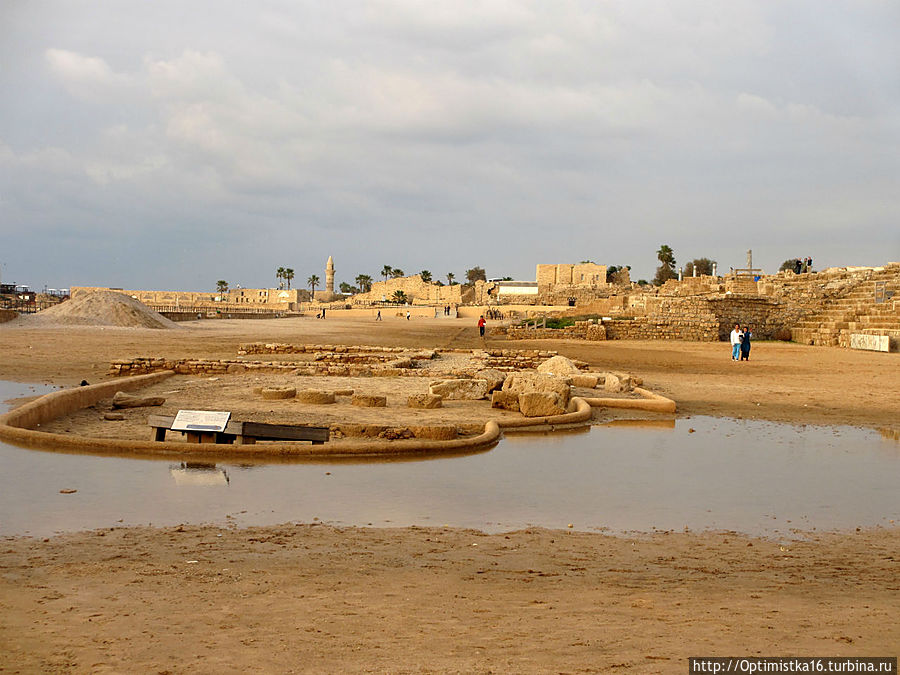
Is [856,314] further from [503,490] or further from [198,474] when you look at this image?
[198,474]

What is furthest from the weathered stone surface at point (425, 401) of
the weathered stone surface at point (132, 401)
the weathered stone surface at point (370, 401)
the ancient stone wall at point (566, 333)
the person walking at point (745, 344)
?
the ancient stone wall at point (566, 333)

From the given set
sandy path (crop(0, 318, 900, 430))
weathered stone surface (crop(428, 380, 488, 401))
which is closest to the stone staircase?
sandy path (crop(0, 318, 900, 430))

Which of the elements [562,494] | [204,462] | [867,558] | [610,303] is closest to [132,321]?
[610,303]

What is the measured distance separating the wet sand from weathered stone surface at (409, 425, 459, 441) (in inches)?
147

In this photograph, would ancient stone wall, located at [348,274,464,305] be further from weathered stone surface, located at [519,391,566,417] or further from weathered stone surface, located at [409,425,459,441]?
weathered stone surface, located at [409,425,459,441]

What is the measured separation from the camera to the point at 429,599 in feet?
13.6

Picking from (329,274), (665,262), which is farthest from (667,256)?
(329,274)

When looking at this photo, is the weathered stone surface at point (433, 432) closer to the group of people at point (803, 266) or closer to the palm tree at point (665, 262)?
the group of people at point (803, 266)

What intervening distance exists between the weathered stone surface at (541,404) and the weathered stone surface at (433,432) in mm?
2278

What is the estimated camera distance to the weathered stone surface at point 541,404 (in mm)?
11586

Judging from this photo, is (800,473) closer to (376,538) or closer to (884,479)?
(884,479)

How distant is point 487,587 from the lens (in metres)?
4.40

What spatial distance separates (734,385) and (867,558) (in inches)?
512

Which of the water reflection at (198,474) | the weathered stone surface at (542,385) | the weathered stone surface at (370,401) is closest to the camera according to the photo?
the water reflection at (198,474)
